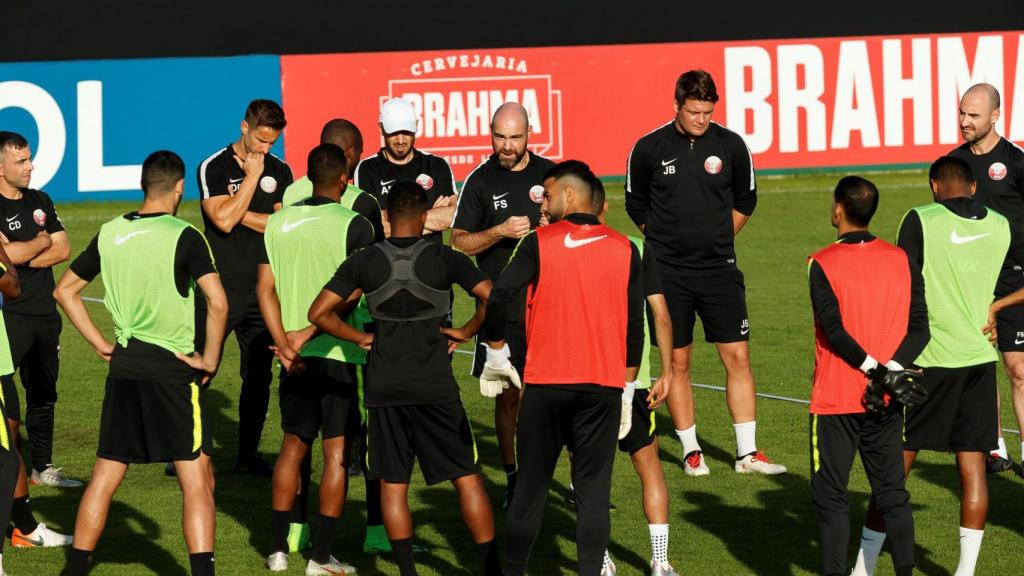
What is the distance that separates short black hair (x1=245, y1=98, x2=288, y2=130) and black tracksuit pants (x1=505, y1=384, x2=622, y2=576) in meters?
3.07

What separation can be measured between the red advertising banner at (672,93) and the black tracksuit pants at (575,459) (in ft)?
50.0

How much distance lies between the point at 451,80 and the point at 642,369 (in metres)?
15.1

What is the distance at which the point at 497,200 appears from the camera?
30.8 feet

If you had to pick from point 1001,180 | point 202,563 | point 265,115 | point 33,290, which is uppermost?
point 265,115

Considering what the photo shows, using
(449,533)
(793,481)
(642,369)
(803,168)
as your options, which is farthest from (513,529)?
(803,168)

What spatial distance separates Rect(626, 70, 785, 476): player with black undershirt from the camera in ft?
33.0

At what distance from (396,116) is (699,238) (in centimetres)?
216

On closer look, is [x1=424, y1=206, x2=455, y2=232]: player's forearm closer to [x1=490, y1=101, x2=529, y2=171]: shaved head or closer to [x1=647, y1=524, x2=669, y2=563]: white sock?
[x1=490, y1=101, x2=529, y2=171]: shaved head

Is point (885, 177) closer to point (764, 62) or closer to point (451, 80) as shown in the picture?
point (764, 62)

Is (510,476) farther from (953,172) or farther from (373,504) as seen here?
(953,172)

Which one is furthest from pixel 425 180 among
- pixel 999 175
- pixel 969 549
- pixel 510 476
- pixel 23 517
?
pixel 969 549

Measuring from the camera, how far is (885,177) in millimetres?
23797

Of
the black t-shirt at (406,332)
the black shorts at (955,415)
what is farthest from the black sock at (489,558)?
the black shorts at (955,415)

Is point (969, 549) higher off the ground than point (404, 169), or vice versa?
point (404, 169)
